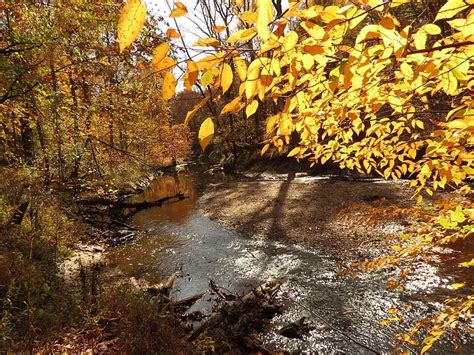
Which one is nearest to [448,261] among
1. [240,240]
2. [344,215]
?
[344,215]

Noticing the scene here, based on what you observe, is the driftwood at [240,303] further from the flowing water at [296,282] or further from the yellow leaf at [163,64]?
the yellow leaf at [163,64]

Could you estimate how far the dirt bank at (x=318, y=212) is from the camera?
8.46 metres

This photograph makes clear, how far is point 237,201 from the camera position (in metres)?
14.9

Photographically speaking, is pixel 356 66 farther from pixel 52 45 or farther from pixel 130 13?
pixel 52 45

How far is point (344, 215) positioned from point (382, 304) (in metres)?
4.78

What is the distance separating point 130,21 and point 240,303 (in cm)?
560

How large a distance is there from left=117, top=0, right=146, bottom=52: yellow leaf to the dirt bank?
19.6ft

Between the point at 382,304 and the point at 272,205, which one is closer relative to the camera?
the point at 382,304

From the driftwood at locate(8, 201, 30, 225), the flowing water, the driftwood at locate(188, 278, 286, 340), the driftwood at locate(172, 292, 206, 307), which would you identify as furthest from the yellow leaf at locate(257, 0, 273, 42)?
the driftwood at locate(8, 201, 30, 225)

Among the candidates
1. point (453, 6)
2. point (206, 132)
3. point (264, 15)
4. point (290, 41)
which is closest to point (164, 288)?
point (206, 132)

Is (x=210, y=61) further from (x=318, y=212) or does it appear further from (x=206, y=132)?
(x=318, y=212)

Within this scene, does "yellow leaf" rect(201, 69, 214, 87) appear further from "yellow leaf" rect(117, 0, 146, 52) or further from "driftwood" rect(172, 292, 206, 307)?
"driftwood" rect(172, 292, 206, 307)

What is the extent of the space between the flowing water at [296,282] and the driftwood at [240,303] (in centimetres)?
26

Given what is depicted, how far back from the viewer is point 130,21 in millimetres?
739
